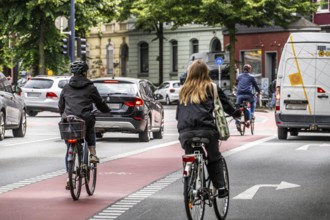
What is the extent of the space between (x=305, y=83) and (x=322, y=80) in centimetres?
38

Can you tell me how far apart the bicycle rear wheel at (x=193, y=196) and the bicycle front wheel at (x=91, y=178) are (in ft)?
10.0

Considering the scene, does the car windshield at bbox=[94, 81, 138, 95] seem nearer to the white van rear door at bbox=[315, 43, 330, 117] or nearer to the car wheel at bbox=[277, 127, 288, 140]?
the car wheel at bbox=[277, 127, 288, 140]

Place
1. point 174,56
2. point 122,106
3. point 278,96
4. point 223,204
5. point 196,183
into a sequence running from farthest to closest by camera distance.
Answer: point 174,56 → point 278,96 → point 122,106 → point 223,204 → point 196,183

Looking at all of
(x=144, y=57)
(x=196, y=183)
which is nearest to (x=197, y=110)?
(x=196, y=183)

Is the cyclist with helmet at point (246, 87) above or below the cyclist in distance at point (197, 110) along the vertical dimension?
below

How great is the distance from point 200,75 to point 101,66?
71878 mm

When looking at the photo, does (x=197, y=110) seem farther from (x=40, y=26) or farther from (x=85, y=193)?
(x=40, y=26)

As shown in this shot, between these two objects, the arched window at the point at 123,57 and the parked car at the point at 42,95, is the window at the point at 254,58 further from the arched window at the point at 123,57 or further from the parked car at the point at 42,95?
the parked car at the point at 42,95

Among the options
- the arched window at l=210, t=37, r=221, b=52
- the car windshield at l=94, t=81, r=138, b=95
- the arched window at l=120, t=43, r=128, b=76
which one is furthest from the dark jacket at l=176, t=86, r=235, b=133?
the arched window at l=120, t=43, r=128, b=76

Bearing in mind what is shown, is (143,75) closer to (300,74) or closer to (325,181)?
(300,74)

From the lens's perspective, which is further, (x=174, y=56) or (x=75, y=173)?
(x=174, y=56)

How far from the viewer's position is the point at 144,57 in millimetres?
81438

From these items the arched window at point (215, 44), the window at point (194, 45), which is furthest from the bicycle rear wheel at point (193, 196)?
the window at point (194, 45)

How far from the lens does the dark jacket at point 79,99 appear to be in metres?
13.6
